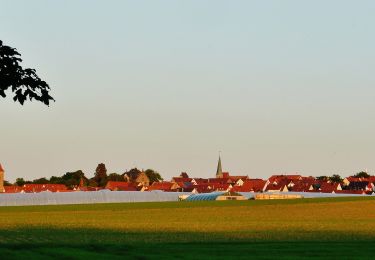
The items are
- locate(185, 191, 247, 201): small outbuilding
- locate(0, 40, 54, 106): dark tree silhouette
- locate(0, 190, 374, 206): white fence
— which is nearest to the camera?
locate(0, 40, 54, 106): dark tree silhouette

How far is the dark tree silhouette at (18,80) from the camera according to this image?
21.5 meters

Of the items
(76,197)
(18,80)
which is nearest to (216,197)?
(76,197)

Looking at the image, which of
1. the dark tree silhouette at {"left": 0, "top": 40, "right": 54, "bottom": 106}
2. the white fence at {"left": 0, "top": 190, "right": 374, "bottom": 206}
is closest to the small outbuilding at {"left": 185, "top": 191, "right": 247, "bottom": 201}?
the white fence at {"left": 0, "top": 190, "right": 374, "bottom": 206}

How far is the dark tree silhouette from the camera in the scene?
2150cm

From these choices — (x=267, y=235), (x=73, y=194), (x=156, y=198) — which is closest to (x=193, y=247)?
(x=267, y=235)

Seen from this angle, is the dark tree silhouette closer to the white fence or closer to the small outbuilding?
the white fence

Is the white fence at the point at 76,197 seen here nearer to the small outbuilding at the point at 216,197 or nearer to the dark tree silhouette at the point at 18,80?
the small outbuilding at the point at 216,197

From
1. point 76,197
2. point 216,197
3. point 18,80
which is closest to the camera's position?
point 18,80

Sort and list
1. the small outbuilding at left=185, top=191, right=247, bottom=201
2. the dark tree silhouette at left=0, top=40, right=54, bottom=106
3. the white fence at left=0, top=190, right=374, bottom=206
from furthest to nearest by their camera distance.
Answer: the small outbuilding at left=185, top=191, right=247, bottom=201 < the white fence at left=0, top=190, right=374, bottom=206 < the dark tree silhouette at left=0, top=40, right=54, bottom=106

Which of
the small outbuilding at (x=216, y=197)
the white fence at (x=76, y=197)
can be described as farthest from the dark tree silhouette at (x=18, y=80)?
the small outbuilding at (x=216, y=197)

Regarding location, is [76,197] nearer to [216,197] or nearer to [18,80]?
[216,197]

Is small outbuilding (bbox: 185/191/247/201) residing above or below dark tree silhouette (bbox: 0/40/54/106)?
above

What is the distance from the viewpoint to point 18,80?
21719 millimetres

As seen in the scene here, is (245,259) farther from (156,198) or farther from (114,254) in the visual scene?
(156,198)
